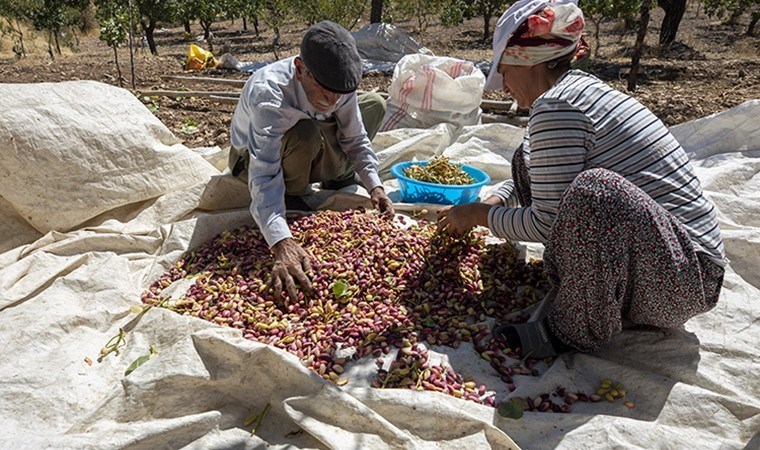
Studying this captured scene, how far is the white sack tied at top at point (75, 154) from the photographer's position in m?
2.71

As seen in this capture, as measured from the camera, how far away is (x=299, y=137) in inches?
106

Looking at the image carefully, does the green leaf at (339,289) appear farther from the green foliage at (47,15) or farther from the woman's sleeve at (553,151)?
the green foliage at (47,15)

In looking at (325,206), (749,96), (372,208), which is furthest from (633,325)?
(749,96)

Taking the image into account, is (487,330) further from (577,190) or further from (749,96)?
(749,96)

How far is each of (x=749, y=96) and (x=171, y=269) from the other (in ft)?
19.2

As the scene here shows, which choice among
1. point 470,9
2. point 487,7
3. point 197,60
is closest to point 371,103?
point 197,60

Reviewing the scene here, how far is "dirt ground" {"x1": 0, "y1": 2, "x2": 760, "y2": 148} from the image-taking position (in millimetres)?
5395

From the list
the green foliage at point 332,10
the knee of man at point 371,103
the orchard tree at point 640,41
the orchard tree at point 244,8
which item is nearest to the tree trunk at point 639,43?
the orchard tree at point 640,41

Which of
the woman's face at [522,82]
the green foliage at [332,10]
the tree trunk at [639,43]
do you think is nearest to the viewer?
the woman's face at [522,82]

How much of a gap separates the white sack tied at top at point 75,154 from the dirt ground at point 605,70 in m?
1.69

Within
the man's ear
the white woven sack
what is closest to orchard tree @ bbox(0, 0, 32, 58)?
the white woven sack

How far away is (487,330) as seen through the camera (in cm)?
214

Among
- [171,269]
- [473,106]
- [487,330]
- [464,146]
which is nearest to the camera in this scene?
[487,330]

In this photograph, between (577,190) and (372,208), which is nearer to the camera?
(577,190)
